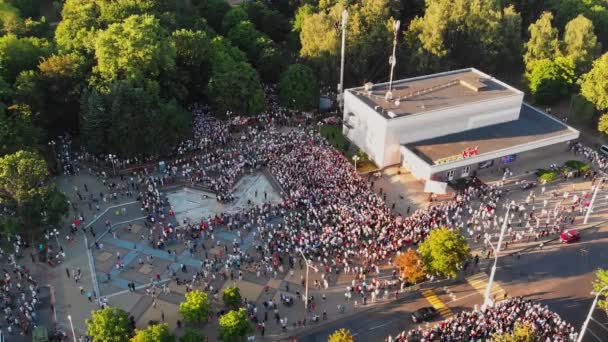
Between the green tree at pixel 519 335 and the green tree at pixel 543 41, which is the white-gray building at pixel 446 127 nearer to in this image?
the green tree at pixel 543 41

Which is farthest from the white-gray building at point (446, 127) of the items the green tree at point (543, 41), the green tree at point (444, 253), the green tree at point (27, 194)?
the green tree at point (27, 194)

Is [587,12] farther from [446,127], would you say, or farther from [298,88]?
[298,88]

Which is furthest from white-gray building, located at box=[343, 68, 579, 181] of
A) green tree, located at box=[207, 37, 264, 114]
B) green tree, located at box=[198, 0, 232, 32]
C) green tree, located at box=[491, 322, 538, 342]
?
green tree, located at box=[198, 0, 232, 32]

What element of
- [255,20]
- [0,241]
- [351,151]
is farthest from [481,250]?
[255,20]

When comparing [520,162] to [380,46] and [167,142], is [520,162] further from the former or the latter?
[167,142]

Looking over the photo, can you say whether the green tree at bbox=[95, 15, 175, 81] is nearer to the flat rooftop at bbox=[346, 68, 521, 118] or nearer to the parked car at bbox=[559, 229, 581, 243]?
the flat rooftop at bbox=[346, 68, 521, 118]

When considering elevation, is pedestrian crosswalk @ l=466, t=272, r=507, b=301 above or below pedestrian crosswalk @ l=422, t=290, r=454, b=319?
above
